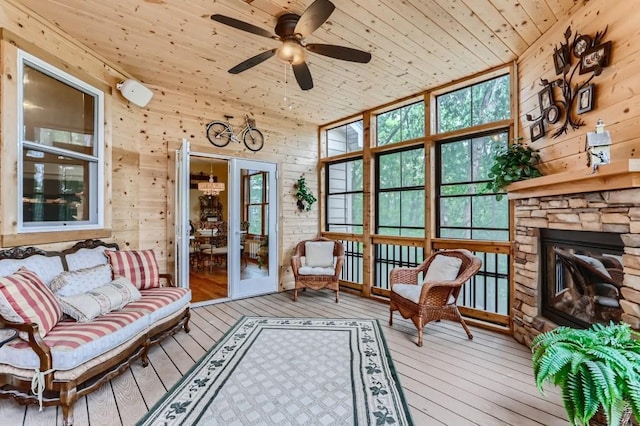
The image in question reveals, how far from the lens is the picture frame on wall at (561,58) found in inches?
98.0

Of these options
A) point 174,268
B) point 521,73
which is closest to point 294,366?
point 174,268

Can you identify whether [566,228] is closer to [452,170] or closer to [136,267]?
[452,170]

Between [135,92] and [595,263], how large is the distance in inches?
188

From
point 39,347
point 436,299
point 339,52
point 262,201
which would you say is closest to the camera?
point 39,347

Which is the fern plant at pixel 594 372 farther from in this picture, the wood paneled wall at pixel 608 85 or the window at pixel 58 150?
the window at pixel 58 150

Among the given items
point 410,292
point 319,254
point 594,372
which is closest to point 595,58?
point 594,372

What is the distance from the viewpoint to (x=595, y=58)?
2197 mm

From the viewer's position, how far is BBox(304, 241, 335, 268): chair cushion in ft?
15.7

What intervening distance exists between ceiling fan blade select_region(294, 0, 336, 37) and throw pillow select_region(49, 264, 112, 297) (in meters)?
2.62

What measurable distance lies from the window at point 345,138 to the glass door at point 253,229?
123 centimetres

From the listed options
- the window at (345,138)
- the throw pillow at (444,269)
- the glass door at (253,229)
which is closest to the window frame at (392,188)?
the window at (345,138)

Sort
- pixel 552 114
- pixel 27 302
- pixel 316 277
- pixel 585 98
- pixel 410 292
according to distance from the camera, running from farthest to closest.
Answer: pixel 316 277 → pixel 410 292 → pixel 552 114 → pixel 585 98 → pixel 27 302

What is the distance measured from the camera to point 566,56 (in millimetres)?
2488

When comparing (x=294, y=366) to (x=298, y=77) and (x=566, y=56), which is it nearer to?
(x=298, y=77)
